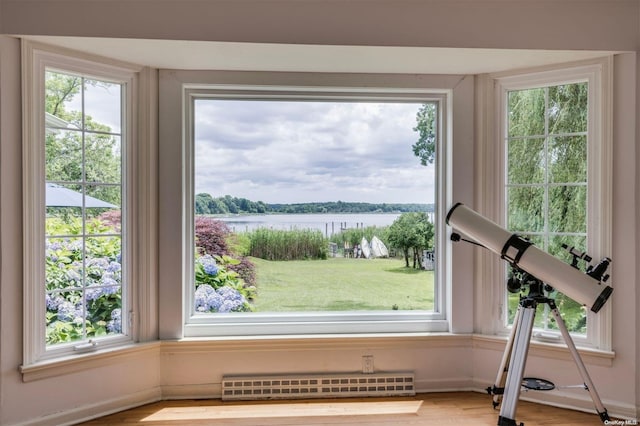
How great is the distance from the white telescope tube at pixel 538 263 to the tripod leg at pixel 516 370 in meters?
0.21

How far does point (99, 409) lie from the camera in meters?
2.28

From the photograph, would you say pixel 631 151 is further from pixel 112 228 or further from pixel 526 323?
pixel 112 228

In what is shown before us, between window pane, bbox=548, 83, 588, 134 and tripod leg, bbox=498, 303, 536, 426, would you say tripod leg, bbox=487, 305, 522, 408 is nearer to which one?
tripod leg, bbox=498, 303, 536, 426

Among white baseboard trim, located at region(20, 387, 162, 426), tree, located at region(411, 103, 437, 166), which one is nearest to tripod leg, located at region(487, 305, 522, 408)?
tree, located at region(411, 103, 437, 166)

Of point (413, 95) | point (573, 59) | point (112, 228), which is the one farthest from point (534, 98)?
point (112, 228)

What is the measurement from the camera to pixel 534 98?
253 cm

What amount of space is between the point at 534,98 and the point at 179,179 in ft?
7.23

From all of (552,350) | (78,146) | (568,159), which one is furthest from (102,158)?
(552,350)

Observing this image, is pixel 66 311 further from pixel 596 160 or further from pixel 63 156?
pixel 596 160

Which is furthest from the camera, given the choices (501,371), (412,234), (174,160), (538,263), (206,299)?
(412,234)

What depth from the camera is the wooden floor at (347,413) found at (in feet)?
7.23

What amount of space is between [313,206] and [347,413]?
4.07ft

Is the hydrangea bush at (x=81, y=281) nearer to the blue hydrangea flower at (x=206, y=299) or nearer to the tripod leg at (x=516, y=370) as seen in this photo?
the blue hydrangea flower at (x=206, y=299)

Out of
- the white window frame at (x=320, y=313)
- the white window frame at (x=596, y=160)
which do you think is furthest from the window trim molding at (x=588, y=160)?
the white window frame at (x=320, y=313)
